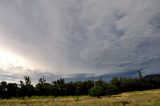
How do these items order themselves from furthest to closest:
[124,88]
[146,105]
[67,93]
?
1. [124,88]
2. [67,93]
3. [146,105]

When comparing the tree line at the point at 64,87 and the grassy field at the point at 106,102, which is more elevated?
the tree line at the point at 64,87

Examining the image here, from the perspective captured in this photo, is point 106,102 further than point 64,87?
No

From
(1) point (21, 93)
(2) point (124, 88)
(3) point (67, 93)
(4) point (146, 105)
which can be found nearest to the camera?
(4) point (146, 105)

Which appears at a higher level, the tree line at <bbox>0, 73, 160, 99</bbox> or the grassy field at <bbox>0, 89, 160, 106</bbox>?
the tree line at <bbox>0, 73, 160, 99</bbox>

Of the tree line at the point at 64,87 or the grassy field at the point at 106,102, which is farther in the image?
the tree line at the point at 64,87

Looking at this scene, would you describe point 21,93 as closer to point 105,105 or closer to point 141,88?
point 141,88

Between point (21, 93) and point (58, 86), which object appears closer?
point (21, 93)

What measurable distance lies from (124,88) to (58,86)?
131 feet

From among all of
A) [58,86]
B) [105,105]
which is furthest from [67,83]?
[105,105]

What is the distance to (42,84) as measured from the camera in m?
133

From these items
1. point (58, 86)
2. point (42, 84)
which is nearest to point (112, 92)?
point (58, 86)

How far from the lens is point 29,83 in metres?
132

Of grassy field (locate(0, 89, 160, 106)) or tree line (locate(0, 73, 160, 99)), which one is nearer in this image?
grassy field (locate(0, 89, 160, 106))

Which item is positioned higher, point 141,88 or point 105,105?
point 141,88
